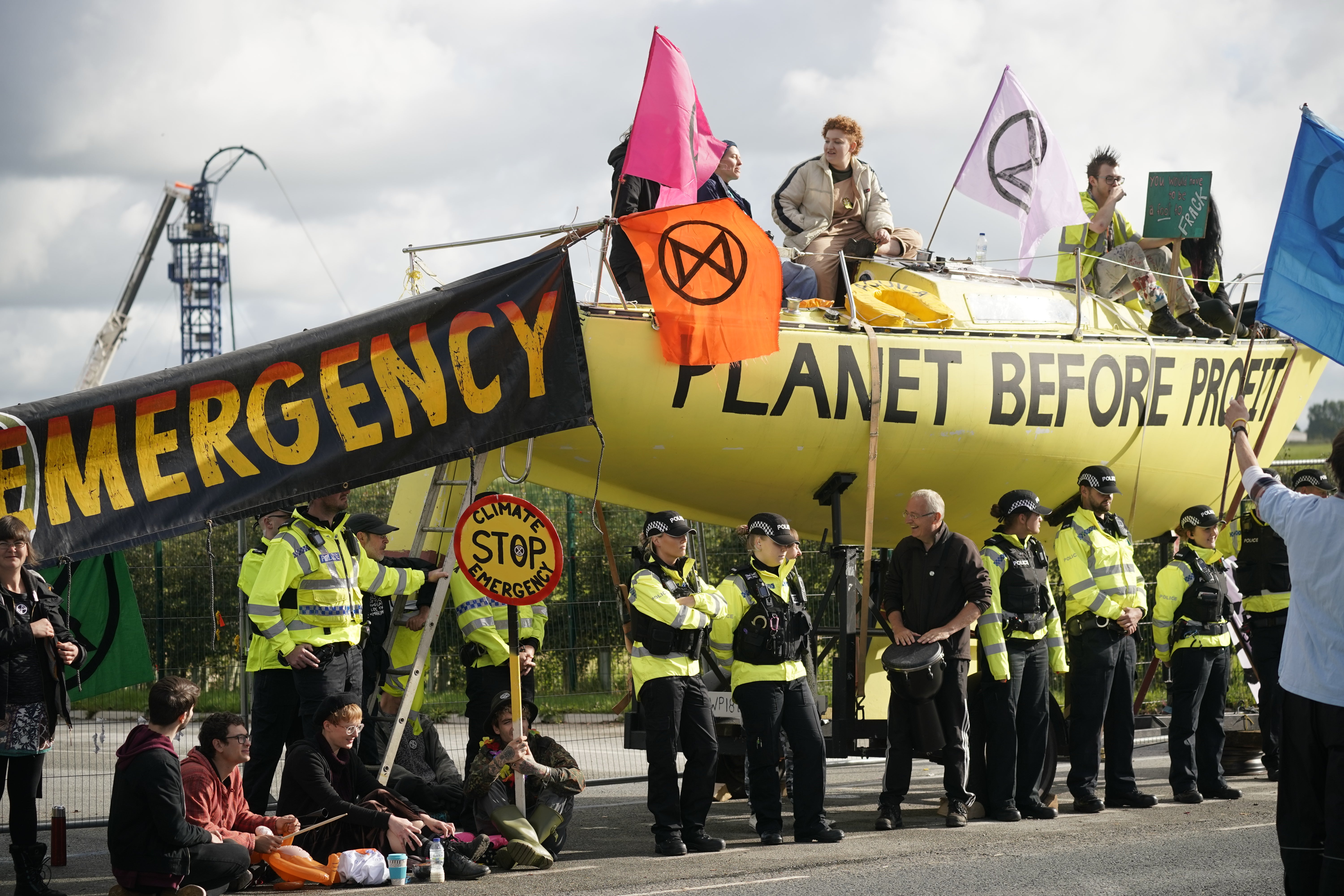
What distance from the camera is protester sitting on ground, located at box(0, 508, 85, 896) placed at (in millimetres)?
6406

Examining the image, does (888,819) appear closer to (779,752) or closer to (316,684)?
→ (779,752)

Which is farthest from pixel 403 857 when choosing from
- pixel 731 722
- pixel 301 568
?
pixel 731 722

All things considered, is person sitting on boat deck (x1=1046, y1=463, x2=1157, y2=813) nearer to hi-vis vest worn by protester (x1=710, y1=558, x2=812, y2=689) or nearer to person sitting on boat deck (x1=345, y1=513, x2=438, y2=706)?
hi-vis vest worn by protester (x1=710, y1=558, x2=812, y2=689)

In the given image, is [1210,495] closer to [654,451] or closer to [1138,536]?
[1138,536]

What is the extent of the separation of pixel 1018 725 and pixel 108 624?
5.82m

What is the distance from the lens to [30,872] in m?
6.46

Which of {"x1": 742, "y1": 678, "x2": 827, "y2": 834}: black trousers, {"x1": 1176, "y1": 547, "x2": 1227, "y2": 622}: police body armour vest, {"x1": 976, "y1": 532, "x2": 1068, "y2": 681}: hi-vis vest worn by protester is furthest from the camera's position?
{"x1": 1176, "y1": 547, "x2": 1227, "y2": 622}: police body armour vest

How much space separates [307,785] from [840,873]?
8.74ft

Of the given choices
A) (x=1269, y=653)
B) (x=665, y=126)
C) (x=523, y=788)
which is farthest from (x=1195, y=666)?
(x=665, y=126)

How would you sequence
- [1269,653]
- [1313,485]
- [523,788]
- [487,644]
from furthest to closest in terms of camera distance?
[1313,485] < [1269,653] < [487,644] < [523,788]

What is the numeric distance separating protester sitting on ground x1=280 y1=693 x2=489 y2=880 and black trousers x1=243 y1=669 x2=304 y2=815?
29.3 inches

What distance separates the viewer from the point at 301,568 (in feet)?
24.5

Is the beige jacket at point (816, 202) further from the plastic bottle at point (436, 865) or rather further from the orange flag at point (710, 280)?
the plastic bottle at point (436, 865)

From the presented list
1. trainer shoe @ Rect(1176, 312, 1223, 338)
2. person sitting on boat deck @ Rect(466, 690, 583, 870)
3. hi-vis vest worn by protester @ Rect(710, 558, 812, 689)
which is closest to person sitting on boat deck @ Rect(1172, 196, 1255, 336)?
trainer shoe @ Rect(1176, 312, 1223, 338)
